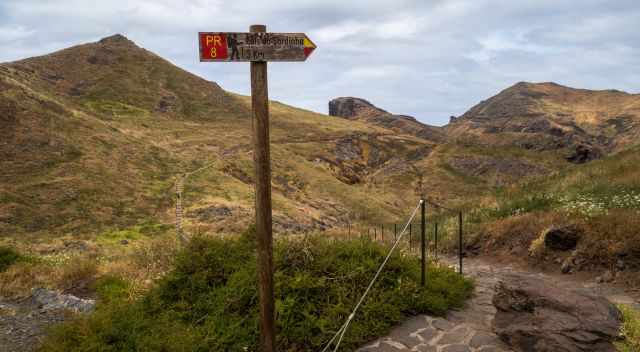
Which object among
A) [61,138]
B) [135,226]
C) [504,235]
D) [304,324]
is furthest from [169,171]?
[304,324]

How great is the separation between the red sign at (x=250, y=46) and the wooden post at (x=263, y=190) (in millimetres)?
101

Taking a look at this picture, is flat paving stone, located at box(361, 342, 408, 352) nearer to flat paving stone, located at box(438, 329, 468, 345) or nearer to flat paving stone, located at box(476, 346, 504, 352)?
flat paving stone, located at box(438, 329, 468, 345)

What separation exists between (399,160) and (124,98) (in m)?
39.8

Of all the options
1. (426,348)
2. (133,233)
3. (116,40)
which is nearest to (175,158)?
(133,233)

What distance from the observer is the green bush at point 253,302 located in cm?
599

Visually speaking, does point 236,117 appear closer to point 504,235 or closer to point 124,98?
point 124,98

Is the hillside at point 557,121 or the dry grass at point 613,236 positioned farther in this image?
the hillside at point 557,121

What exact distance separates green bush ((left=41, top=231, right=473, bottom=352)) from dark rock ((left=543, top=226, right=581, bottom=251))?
4.67 meters

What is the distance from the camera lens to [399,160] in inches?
2285

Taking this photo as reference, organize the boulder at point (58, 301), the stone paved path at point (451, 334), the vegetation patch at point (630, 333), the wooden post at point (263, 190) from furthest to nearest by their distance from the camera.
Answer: the boulder at point (58, 301), the stone paved path at point (451, 334), the vegetation patch at point (630, 333), the wooden post at point (263, 190)

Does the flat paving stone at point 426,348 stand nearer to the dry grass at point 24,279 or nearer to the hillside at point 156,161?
the dry grass at point 24,279

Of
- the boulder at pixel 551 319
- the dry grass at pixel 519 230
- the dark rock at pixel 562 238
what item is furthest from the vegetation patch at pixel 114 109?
the boulder at pixel 551 319

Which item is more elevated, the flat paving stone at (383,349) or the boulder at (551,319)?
the boulder at (551,319)

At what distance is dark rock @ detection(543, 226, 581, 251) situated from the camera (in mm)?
11305
